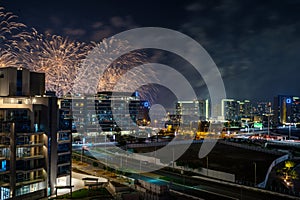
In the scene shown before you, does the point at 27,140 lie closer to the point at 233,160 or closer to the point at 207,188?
the point at 207,188

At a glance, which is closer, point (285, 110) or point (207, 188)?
point (207, 188)

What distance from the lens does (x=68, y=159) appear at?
72.6 feet

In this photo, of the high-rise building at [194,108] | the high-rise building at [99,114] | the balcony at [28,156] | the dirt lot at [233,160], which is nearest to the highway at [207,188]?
the dirt lot at [233,160]

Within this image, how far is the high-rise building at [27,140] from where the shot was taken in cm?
1814

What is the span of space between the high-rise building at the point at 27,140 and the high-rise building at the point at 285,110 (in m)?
131

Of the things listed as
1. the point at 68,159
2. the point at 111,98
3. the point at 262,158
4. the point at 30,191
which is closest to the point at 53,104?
the point at 68,159

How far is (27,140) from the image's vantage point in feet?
62.6

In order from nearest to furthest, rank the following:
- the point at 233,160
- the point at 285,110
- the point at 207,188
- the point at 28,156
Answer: the point at 28,156 < the point at 207,188 < the point at 233,160 < the point at 285,110

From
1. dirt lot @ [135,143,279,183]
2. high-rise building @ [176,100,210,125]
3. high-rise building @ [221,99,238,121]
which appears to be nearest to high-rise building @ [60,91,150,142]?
dirt lot @ [135,143,279,183]

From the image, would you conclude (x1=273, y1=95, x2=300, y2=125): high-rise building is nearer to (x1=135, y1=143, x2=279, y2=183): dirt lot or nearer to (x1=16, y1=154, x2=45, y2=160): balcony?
(x1=135, y1=143, x2=279, y2=183): dirt lot

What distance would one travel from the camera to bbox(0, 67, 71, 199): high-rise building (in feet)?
59.5

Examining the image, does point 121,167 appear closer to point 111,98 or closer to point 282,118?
point 111,98

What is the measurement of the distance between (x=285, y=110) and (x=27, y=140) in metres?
136

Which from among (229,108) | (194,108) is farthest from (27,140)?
(229,108)
